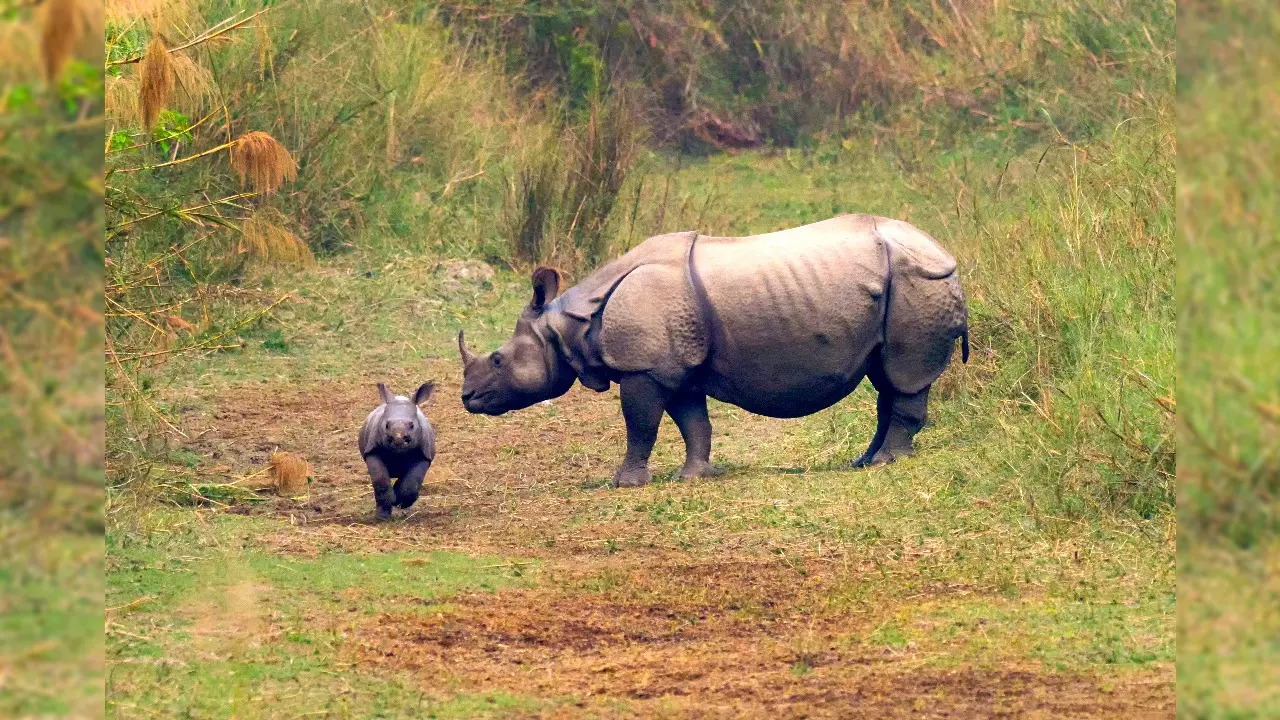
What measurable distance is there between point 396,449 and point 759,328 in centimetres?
188

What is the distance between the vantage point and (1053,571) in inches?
246

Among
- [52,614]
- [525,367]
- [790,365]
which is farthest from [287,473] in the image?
[52,614]

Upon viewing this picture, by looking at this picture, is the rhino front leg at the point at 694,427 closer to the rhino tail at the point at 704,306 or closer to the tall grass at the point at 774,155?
the rhino tail at the point at 704,306

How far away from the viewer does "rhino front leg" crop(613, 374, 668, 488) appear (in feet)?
27.2

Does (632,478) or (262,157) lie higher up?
(262,157)

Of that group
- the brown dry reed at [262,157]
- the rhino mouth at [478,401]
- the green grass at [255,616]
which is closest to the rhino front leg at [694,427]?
the rhino mouth at [478,401]

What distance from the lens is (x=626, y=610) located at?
19.8ft

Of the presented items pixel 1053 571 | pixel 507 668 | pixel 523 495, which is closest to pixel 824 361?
pixel 523 495

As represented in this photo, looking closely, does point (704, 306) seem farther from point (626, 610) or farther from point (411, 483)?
point (626, 610)

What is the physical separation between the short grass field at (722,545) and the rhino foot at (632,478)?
0.11 metres

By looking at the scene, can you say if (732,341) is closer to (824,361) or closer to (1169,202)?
(824,361)

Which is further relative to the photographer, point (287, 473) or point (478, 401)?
point (478, 401)

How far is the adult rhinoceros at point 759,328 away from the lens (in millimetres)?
8203

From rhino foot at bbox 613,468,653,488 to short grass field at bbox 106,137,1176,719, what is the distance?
4.5 inches
